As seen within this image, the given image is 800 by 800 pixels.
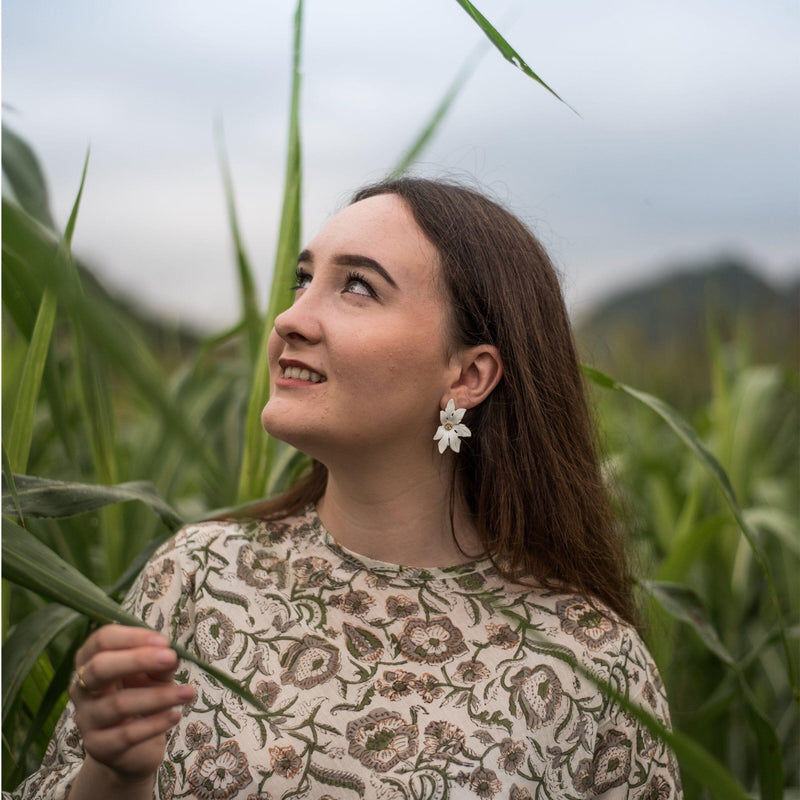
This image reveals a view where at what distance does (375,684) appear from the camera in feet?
2.98

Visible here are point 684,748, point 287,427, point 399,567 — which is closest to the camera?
point 684,748

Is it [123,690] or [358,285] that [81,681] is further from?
[358,285]

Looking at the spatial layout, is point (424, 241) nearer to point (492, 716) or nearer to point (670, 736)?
point (492, 716)

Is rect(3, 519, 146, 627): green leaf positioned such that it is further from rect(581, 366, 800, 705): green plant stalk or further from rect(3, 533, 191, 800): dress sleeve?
rect(581, 366, 800, 705): green plant stalk

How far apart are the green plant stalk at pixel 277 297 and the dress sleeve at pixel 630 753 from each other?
0.47 m

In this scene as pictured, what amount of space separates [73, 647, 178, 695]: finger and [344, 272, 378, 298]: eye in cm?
50

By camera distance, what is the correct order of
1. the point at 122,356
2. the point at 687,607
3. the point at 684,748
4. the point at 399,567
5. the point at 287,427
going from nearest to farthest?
the point at 122,356 → the point at 684,748 → the point at 287,427 → the point at 399,567 → the point at 687,607

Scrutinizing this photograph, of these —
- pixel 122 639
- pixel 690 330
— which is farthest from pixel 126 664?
pixel 690 330

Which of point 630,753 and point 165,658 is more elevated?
point 165,658

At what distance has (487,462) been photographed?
1.06 meters

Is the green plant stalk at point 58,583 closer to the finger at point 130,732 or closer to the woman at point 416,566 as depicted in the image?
the finger at point 130,732

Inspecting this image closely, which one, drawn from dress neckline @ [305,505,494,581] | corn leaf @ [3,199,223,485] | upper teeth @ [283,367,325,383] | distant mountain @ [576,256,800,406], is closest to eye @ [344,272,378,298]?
upper teeth @ [283,367,325,383]

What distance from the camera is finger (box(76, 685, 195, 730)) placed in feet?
1.85

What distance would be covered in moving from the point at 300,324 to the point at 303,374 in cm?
5
